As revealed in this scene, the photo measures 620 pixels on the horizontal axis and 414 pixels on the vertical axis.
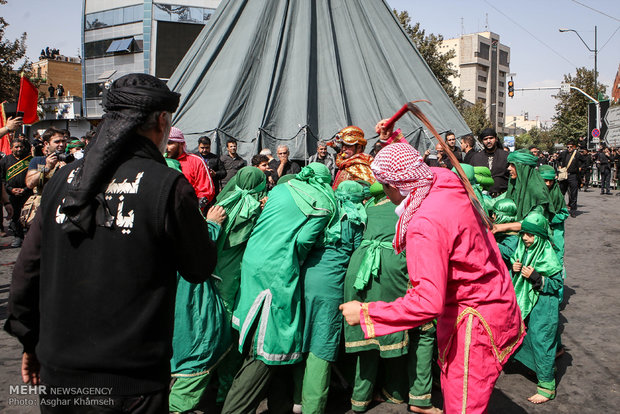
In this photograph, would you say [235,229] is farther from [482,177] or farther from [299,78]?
[299,78]

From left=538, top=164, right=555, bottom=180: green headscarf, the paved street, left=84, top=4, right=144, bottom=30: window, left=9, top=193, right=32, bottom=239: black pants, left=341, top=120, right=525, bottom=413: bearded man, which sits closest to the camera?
left=341, top=120, right=525, bottom=413: bearded man

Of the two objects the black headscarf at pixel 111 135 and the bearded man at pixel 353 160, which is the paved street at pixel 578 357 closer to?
the bearded man at pixel 353 160

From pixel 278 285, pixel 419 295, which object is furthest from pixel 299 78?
pixel 419 295

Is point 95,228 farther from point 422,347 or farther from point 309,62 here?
point 309,62

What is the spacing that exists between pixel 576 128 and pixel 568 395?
33.9 m

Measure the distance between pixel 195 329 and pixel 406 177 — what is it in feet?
6.30

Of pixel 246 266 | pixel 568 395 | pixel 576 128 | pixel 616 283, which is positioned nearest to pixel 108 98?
pixel 246 266

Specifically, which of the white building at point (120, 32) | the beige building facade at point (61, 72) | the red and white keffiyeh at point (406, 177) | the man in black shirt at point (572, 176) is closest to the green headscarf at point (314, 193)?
the red and white keffiyeh at point (406, 177)

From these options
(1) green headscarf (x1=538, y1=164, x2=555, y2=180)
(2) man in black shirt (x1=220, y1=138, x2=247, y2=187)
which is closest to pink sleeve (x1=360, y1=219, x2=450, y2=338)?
(1) green headscarf (x1=538, y1=164, x2=555, y2=180)

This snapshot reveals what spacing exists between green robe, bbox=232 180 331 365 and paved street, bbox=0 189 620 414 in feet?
2.93

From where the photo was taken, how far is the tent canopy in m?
9.45

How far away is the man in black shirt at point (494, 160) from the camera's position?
665 cm

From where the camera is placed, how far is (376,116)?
32.8 ft

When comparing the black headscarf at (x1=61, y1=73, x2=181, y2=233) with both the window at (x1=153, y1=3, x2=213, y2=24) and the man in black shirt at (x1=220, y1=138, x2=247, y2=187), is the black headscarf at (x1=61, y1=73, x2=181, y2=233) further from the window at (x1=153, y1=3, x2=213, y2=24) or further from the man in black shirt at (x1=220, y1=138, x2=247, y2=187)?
the window at (x1=153, y1=3, x2=213, y2=24)
